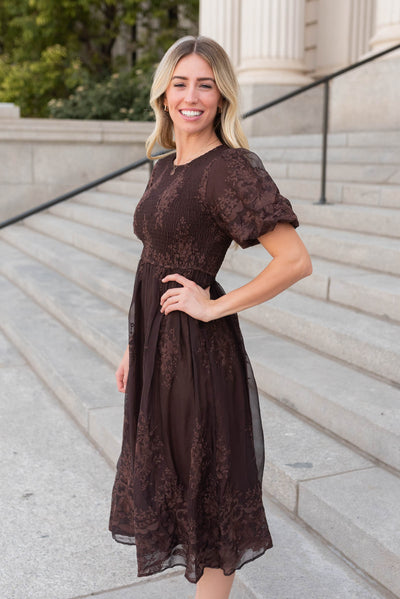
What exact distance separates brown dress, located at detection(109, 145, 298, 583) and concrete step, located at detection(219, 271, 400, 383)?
67.9 inches

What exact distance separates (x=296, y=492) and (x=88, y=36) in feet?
60.5

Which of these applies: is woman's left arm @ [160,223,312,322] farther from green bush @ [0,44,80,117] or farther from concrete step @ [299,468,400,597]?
green bush @ [0,44,80,117]

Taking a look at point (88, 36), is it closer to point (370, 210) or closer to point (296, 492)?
point (370, 210)

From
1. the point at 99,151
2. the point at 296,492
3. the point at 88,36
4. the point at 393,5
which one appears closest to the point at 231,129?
the point at 296,492

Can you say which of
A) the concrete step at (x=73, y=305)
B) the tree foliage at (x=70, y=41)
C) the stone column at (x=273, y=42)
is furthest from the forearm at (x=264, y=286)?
the tree foliage at (x=70, y=41)

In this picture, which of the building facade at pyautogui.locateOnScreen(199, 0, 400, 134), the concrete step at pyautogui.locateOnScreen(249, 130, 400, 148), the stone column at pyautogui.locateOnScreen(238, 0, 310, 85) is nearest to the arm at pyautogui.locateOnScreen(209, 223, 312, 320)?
the concrete step at pyautogui.locateOnScreen(249, 130, 400, 148)

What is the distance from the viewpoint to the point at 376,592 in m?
2.59

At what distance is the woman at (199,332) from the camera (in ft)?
6.44

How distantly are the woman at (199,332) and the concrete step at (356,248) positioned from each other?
116 inches

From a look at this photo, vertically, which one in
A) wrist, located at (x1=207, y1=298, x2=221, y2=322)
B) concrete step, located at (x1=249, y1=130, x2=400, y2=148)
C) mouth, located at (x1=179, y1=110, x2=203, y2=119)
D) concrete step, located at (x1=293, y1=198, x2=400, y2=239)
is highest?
mouth, located at (x1=179, y1=110, x2=203, y2=119)

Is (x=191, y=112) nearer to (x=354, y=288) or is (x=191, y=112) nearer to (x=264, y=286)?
(x=264, y=286)

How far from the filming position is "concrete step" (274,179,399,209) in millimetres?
5941

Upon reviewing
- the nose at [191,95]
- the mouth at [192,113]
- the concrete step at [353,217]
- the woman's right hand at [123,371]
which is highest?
the nose at [191,95]

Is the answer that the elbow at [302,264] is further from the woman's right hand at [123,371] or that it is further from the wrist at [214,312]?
the woman's right hand at [123,371]
